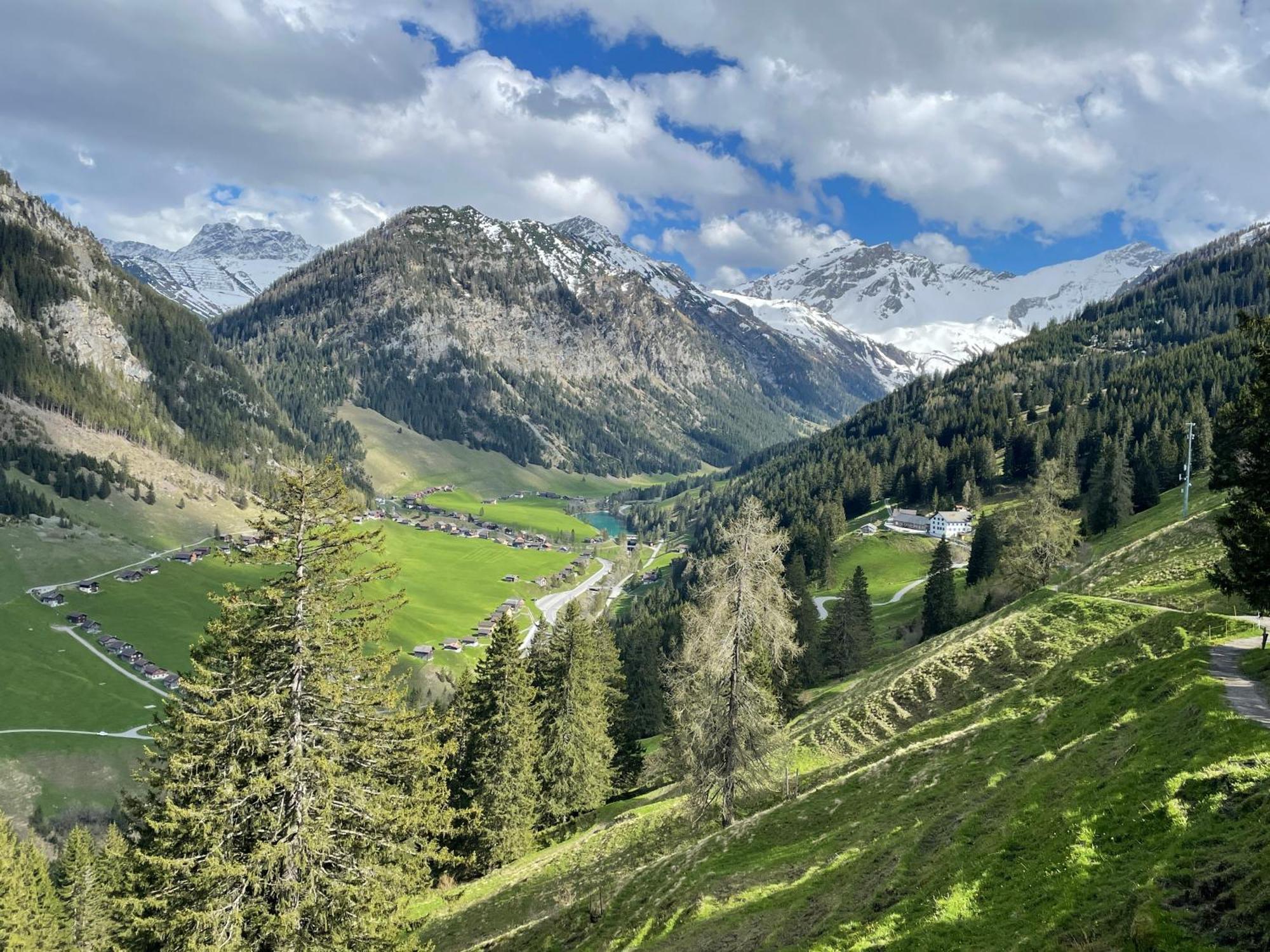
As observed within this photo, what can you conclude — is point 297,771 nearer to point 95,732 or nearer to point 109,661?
point 95,732

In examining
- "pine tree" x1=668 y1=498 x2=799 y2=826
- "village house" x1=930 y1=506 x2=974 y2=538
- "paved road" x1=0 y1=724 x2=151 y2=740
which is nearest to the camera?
"pine tree" x1=668 y1=498 x2=799 y2=826

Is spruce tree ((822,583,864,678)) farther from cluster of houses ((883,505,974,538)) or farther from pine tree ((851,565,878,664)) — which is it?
cluster of houses ((883,505,974,538))

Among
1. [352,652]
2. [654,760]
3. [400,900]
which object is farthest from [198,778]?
[654,760]

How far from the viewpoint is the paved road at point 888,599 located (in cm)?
10006

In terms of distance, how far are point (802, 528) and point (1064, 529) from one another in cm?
6205

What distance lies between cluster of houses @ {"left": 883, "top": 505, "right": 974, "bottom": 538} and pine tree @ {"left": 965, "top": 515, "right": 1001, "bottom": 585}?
106 feet

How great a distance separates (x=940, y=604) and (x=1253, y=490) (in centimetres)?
4928

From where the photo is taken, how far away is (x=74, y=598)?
525ft

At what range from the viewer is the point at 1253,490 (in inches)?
1062

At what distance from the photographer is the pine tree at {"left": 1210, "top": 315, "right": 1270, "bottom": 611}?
25359mm

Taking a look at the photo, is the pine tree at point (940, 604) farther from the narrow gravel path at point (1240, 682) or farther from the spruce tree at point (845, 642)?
the narrow gravel path at point (1240, 682)

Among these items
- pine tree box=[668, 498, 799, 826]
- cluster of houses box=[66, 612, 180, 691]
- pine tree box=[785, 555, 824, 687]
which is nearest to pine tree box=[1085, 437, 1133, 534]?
pine tree box=[785, 555, 824, 687]

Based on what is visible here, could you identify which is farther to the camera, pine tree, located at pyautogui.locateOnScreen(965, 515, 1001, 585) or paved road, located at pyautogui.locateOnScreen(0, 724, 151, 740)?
paved road, located at pyautogui.locateOnScreen(0, 724, 151, 740)

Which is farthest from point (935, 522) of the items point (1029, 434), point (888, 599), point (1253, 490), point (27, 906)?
point (27, 906)
